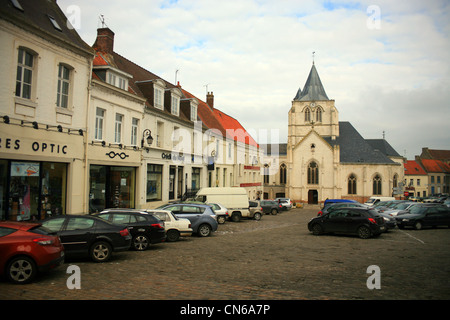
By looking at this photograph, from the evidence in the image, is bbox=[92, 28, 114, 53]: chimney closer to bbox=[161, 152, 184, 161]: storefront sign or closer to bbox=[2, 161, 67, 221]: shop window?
bbox=[161, 152, 184, 161]: storefront sign

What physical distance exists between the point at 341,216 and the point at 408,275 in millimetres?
8431

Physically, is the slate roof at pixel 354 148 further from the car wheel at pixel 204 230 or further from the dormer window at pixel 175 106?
the car wheel at pixel 204 230

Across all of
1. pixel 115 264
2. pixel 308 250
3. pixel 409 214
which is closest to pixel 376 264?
pixel 308 250

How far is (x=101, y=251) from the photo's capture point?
10328mm

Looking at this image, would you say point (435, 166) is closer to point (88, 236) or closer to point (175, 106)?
point (175, 106)

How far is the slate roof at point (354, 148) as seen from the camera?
60081 millimetres

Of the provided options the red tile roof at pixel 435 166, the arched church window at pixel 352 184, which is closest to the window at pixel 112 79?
the arched church window at pixel 352 184

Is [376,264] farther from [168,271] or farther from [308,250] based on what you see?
[168,271]

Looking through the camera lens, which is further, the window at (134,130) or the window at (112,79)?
the window at (134,130)

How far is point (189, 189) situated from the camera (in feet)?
94.5

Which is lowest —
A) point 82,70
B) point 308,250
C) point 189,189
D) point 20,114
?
point 308,250

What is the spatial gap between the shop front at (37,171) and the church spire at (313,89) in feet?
194

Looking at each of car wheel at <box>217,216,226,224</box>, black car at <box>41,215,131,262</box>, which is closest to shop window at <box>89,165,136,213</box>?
car wheel at <box>217,216,226,224</box>

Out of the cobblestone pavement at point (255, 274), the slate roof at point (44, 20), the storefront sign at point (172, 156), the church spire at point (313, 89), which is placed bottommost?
the cobblestone pavement at point (255, 274)
